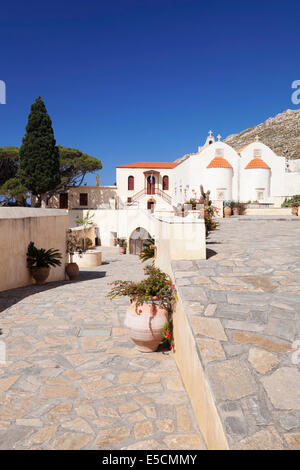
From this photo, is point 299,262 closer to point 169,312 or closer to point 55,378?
point 169,312

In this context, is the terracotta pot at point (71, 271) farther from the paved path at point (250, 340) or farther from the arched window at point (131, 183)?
the arched window at point (131, 183)

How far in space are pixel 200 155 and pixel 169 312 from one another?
26.9 m

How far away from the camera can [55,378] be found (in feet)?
13.2

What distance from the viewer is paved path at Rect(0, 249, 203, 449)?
287 centimetres

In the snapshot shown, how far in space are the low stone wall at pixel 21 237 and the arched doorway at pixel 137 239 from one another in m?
14.7

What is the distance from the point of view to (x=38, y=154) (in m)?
29.6

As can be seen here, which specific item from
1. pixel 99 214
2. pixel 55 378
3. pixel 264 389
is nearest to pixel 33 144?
pixel 99 214

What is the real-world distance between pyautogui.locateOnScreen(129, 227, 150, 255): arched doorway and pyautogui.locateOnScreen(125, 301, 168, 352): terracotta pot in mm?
22237

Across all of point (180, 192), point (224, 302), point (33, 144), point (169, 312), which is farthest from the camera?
point (180, 192)

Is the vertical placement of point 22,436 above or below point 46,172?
below

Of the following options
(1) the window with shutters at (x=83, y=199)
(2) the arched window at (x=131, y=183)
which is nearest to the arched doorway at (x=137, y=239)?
(1) the window with shutters at (x=83, y=199)

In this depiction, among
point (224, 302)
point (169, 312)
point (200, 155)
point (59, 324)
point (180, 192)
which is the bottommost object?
point (59, 324)

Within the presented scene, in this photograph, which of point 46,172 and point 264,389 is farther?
point 46,172
